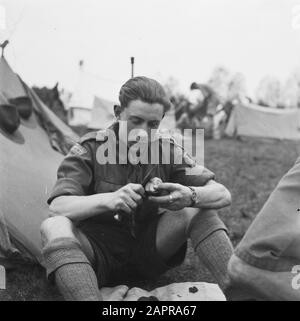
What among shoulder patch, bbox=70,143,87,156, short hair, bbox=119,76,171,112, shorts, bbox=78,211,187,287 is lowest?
shorts, bbox=78,211,187,287

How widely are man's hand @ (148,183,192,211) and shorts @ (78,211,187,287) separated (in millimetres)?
170

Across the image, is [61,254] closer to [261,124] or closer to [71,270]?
Result: [71,270]

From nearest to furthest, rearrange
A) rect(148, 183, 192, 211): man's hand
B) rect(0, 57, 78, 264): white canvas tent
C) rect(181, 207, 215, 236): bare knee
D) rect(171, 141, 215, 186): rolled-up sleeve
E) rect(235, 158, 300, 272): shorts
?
1. rect(235, 158, 300, 272): shorts
2. rect(148, 183, 192, 211): man's hand
3. rect(181, 207, 215, 236): bare knee
4. rect(171, 141, 215, 186): rolled-up sleeve
5. rect(0, 57, 78, 264): white canvas tent

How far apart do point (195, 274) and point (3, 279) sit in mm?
839

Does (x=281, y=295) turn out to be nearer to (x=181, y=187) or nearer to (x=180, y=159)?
(x=181, y=187)

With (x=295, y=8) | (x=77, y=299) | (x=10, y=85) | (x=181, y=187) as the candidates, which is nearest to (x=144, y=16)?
(x=295, y=8)

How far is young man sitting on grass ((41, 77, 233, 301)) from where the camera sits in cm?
171

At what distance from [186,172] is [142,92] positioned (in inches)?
14.7

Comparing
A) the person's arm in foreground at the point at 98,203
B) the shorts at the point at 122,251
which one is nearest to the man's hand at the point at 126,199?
the person's arm in foreground at the point at 98,203

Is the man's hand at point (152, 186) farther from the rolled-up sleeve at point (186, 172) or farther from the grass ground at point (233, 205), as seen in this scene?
the grass ground at point (233, 205)

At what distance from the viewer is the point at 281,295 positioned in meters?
1.24

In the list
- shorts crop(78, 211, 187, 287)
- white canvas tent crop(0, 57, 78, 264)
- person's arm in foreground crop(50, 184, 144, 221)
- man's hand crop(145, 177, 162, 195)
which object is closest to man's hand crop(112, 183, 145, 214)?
person's arm in foreground crop(50, 184, 144, 221)

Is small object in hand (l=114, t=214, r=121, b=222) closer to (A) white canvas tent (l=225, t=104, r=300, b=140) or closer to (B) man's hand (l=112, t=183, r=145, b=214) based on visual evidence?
(B) man's hand (l=112, t=183, r=145, b=214)

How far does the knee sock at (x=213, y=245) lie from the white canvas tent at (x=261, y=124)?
10.3 meters
